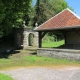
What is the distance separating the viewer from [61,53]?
19078mm

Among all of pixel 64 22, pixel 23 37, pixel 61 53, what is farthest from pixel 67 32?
pixel 23 37

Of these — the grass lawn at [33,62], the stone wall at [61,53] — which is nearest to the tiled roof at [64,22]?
the stone wall at [61,53]

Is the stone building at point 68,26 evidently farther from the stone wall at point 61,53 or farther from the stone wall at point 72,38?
the stone wall at point 61,53

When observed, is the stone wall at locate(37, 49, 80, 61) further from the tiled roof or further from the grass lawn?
the tiled roof

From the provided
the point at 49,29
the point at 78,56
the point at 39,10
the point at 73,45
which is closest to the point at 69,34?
the point at 73,45

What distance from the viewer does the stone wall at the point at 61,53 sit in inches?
696

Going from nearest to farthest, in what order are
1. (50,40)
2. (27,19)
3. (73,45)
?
1. (73,45)
2. (27,19)
3. (50,40)

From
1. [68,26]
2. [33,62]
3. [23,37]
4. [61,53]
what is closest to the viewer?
[33,62]

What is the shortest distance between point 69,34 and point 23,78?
1292cm

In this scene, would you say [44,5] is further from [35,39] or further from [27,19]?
[35,39]

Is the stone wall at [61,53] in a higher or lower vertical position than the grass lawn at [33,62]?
higher

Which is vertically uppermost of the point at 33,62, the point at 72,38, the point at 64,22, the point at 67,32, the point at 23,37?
the point at 64,22

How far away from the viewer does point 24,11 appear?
24.8 m

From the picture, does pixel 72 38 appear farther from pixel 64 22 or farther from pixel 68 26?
pixel 68 26
